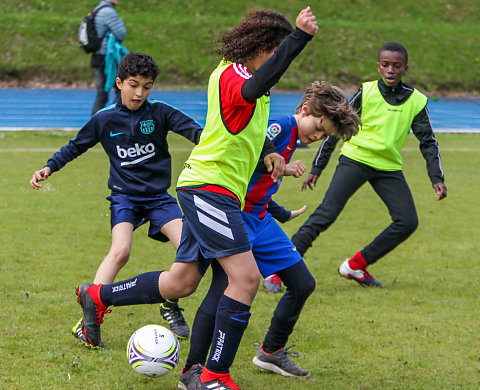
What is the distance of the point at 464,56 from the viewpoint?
29734 mm

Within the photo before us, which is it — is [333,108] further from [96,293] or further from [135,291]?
[96,293]

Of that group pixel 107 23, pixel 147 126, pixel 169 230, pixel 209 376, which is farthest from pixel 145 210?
pixel 107 23

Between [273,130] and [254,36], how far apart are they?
0.61 m

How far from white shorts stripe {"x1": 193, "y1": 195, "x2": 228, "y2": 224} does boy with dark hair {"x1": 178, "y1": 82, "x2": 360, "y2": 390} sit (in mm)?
458

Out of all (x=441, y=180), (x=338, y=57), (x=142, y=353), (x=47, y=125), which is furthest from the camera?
(x=338, y=57)

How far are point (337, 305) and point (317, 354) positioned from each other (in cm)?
107

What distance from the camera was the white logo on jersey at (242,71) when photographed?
3.22m

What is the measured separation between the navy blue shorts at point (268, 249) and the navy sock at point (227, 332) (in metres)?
0.50

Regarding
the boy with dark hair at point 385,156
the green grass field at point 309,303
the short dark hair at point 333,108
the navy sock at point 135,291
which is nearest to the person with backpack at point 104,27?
the green grass field at point 309,303

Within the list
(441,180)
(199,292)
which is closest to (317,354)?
(199,292)

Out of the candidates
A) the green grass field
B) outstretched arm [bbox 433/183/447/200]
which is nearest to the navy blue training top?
the green grass field

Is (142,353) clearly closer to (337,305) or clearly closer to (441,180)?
(337,305)

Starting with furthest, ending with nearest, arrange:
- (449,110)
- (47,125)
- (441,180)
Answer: (449,110), (47,125), (441,180)

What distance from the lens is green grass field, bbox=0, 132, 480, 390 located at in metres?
3.89
